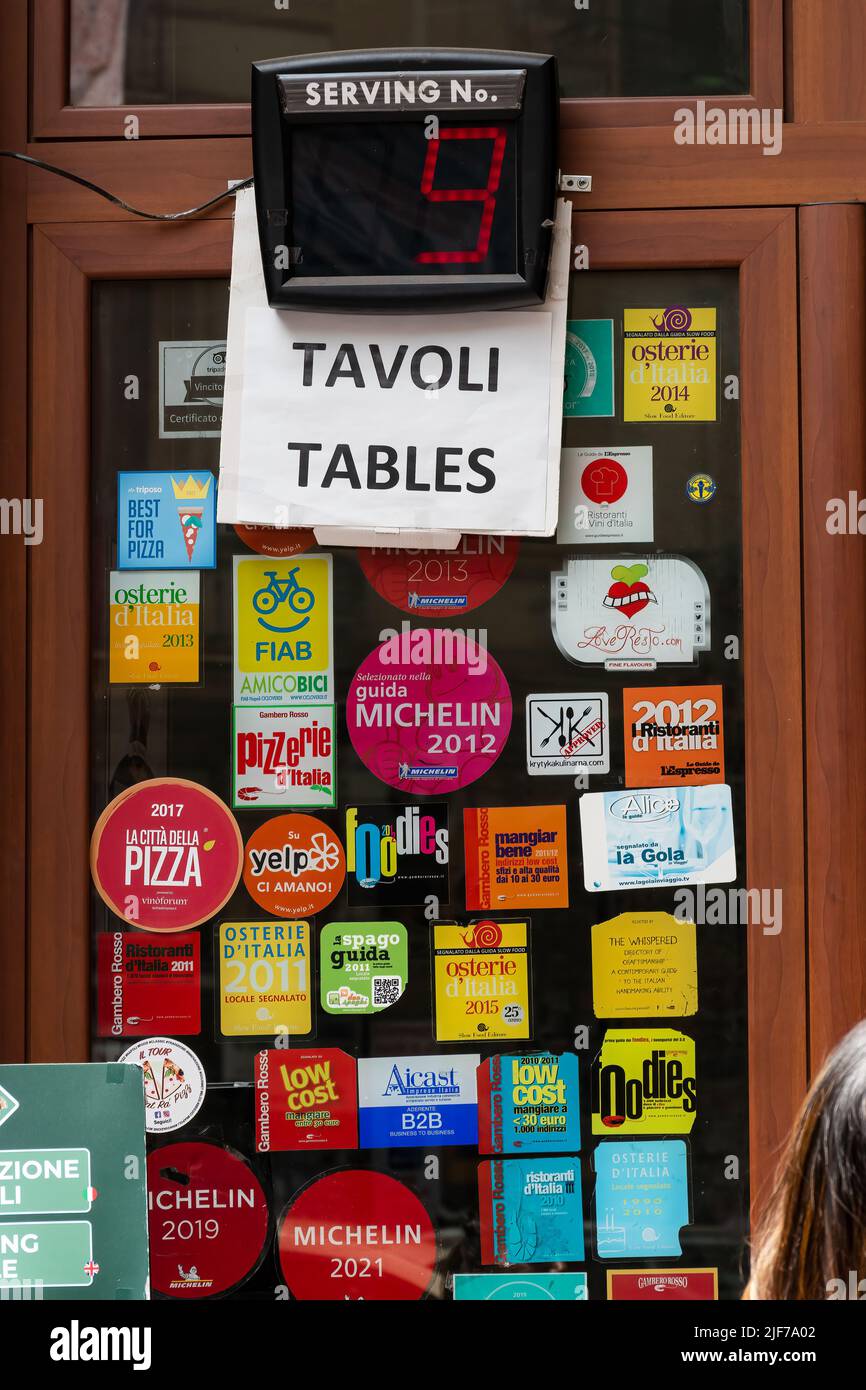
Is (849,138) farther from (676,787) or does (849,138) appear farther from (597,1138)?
(597,1138)

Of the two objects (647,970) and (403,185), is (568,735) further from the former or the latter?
(403,185)

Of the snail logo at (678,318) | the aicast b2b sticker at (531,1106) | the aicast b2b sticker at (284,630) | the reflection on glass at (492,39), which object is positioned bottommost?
the aicast b2b sticker at (531,1106)

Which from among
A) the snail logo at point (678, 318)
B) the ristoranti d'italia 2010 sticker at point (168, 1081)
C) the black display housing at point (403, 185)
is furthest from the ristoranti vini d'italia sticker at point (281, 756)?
the snail logo at point (678, 318)

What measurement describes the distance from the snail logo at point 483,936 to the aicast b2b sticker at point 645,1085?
0.32 m

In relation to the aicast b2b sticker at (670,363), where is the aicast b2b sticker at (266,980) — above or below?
below

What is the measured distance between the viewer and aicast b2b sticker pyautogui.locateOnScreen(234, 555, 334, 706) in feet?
7.85

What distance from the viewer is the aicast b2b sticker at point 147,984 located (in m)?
2.38

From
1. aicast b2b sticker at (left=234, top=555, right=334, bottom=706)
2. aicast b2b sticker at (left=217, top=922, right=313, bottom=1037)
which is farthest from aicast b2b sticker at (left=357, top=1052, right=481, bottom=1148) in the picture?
aicast b2b sticker at (left=234, top=555, right=334, bottom=706)

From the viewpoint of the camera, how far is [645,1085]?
234 centimetres

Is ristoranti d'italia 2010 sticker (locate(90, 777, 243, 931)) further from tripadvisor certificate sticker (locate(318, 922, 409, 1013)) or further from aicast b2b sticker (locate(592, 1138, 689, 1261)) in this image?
aicast b2b sticker (locate(592, 1138, 689, 1261))

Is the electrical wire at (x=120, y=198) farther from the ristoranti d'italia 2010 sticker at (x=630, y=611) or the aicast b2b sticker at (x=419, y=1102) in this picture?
the aicast b2b sticker at (x=419, y=1102)

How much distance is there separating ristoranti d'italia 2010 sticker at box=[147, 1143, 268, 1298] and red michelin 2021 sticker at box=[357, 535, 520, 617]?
4.02 feet
